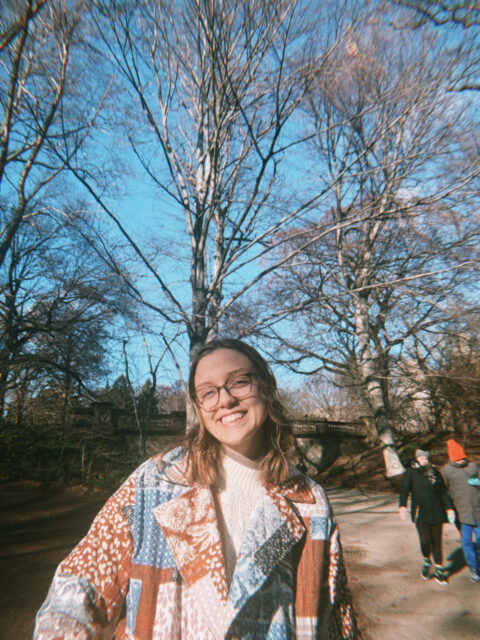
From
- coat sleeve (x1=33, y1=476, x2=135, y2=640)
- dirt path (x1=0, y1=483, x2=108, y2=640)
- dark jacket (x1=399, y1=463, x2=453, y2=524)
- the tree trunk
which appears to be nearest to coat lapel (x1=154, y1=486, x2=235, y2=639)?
coat sleeve (x1=33, y1=476, x2=135, y2=640)

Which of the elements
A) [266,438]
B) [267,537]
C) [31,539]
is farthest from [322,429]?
[267,537]

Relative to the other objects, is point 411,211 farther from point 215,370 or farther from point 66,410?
point 66,410

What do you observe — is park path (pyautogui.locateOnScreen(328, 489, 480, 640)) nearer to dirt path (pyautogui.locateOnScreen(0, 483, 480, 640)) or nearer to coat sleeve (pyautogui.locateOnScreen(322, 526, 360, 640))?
dirt path (pyautogui.locateOnScreen(0, 483, 480, 640))

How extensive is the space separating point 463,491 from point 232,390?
490cm

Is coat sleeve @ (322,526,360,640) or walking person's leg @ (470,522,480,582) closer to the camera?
coat sleeve @ (322,526,360,640)

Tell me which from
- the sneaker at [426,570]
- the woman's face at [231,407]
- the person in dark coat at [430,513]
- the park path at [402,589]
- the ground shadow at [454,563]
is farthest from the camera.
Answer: the ground shadow at [454,563]

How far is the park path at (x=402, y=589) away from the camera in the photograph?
3748mm

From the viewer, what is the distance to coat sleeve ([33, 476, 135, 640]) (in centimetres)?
100

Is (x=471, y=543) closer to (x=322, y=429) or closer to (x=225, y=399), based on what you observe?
(x=225, y=399)

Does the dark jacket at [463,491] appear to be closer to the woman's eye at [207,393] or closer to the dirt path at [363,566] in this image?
the dirt path at [363,566]

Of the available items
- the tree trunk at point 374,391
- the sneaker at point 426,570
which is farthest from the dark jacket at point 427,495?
the tree trunk at point 374,391

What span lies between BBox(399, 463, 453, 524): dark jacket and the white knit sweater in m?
4.53

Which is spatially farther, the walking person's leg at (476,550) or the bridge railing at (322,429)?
the bridge railing at (322,429)

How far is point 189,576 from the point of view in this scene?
3.77 ft
